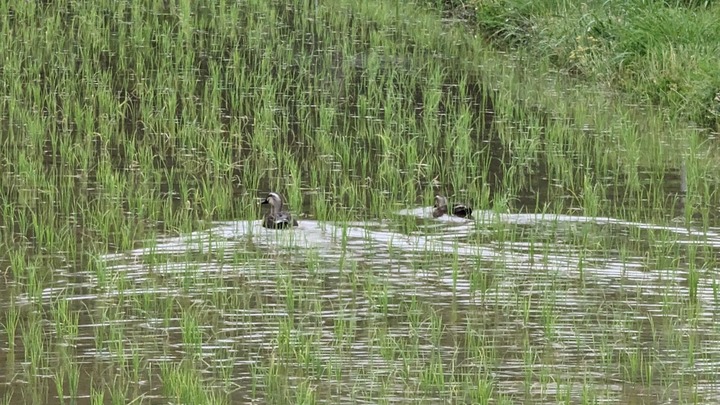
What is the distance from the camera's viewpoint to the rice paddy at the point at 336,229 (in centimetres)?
525

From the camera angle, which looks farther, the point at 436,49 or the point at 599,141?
the point at 436,49

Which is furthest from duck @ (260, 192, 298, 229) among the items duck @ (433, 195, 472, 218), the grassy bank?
the grassy bank

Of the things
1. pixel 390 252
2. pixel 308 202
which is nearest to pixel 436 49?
pixel 308 202

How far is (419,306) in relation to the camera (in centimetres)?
600

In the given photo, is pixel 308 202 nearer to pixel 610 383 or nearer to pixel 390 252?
pixel 390 252

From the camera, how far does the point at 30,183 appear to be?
783 cm

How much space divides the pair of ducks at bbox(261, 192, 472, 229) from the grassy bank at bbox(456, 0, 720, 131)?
9.83 ft

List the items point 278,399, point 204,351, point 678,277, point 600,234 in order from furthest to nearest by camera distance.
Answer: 1. point 600,234
2. point 678,277
3. point 204,351
4. point 278,399

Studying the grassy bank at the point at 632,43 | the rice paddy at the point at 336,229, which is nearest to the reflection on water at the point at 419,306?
the rice paddy at the point at 336,229

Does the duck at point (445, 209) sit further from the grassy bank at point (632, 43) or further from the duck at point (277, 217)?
the grassy bank at point (632, 43)

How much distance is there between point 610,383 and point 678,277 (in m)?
1.48

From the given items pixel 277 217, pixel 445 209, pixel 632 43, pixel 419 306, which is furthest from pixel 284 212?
pixel 632 43

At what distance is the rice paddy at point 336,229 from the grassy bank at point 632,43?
221 millimetres

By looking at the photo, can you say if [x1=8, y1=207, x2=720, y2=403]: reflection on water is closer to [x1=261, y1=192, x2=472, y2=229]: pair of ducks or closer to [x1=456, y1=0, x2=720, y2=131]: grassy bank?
[x1=261, y1=192, x2=472, y2=229]: pair of ducks
